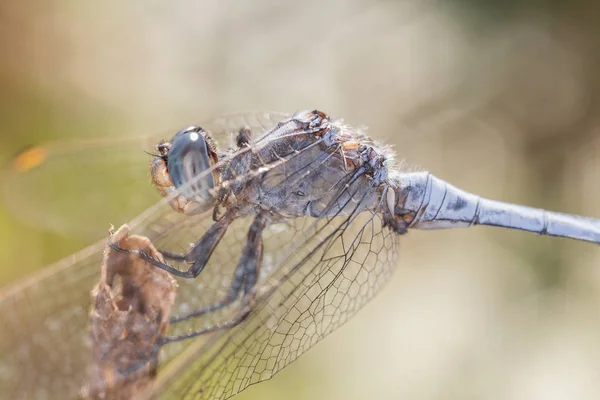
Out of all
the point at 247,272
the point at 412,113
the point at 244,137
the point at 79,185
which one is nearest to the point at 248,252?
the point at 247,272

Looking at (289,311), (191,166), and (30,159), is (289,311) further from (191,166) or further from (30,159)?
(30,159)

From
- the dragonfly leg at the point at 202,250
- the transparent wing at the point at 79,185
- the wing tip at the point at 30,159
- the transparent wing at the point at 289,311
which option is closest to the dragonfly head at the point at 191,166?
the dragonfly leg at the point at 202,250

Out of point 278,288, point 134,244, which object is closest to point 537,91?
point 278,288

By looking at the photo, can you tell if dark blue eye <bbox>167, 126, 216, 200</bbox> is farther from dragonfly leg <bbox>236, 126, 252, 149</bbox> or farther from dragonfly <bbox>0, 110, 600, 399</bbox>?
dragonfly leg <bbox>236, 126, 252, 149</bbox>

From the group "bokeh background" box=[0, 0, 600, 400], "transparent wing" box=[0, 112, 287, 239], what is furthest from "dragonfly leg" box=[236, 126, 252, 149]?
"bokeh background" box=[0, 0, 600, 400]

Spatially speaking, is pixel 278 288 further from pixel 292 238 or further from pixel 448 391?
pixel 448 391

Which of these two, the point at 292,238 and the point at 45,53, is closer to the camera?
the point at 292,238

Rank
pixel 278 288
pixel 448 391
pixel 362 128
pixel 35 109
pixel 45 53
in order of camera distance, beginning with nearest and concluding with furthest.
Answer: pixel 278 288 < pixel 362 128 < pixel 448 391 < pixel 35 109 < pixel 45 53
